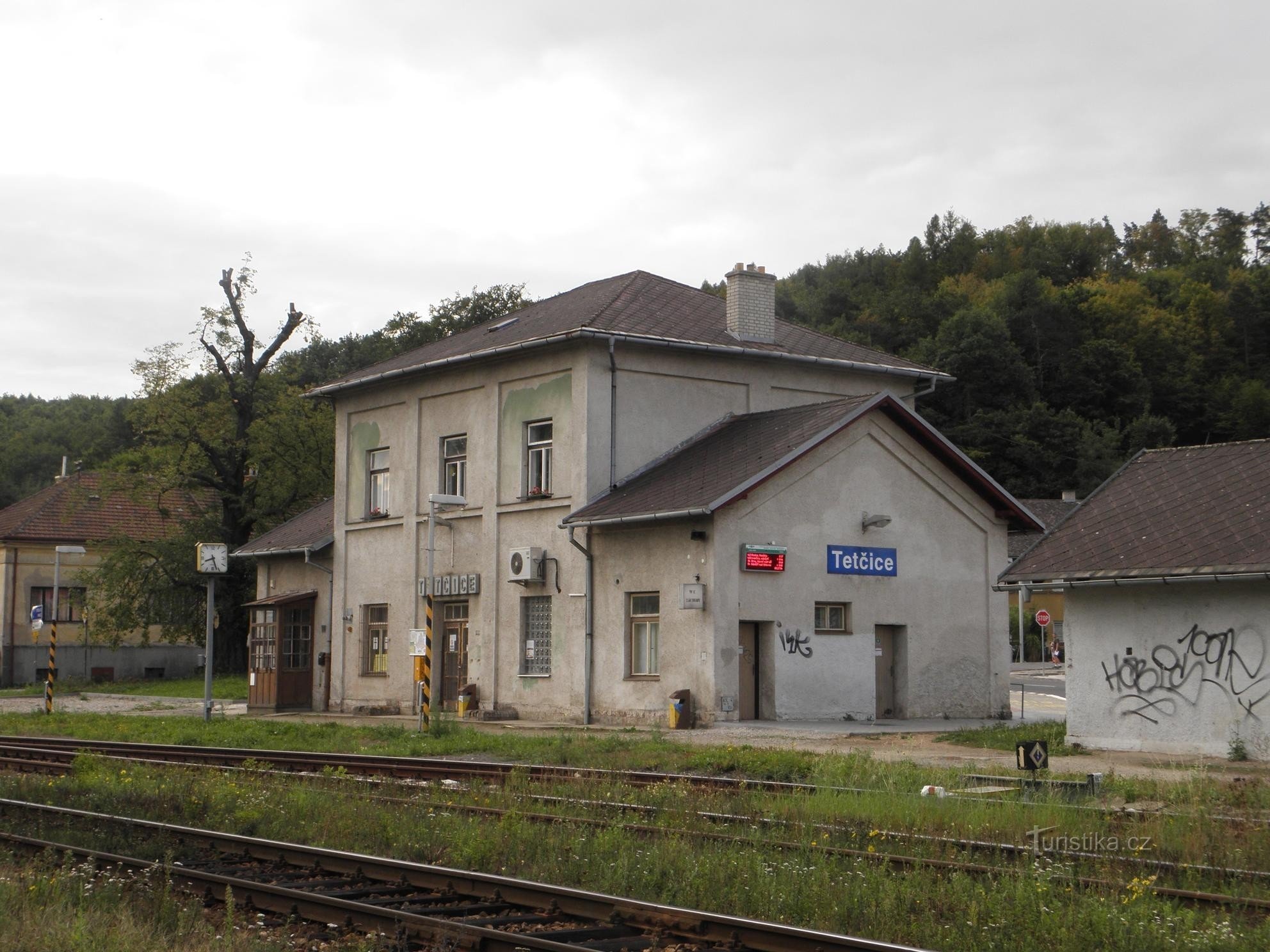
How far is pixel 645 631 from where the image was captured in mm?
26812

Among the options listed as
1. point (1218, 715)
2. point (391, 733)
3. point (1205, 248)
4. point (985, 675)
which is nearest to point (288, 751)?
point (391, 733)

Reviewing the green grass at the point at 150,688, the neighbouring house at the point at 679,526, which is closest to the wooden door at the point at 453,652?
the neighbouring house at the point at 679,526

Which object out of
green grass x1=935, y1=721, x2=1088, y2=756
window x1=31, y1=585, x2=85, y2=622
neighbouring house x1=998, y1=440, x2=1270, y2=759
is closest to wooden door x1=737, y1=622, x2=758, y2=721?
green grass x1=935, y1=721, x2=1088, y2=756

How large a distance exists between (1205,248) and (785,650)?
94.8 metres

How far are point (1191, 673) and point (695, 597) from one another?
9.04m

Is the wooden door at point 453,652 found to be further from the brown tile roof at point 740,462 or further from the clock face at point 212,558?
the clock face at point 212,558

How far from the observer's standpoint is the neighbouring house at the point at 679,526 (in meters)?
25.9

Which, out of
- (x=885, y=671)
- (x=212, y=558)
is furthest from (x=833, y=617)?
(x=212, y=558)

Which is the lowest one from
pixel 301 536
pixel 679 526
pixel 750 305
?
pixel 679 526

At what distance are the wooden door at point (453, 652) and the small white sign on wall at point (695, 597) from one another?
7.27 meters

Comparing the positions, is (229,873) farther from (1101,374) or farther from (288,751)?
(1101,374)

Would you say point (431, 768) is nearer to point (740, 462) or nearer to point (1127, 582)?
point (1127, 582)

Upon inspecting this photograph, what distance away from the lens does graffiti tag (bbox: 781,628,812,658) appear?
85.3 feet

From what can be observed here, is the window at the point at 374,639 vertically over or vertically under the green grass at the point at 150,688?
over
